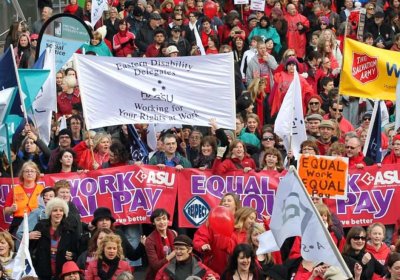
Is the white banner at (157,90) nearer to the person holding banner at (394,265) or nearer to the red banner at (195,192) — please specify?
the red banner at (195,192)

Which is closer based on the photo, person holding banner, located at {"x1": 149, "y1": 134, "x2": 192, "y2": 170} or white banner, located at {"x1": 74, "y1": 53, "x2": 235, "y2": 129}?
person holding banner, located at {"x1": 149, "y1": 134, "x2": 192, "y2": 170}

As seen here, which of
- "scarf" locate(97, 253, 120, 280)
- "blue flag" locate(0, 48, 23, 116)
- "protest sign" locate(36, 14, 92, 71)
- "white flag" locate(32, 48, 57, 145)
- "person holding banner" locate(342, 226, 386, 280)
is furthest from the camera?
"protest sign" locate(36, 14, 92, 71)

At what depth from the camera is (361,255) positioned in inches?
619

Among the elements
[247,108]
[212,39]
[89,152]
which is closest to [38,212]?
[89,152]

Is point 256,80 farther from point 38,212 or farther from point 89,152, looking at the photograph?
point 38,212

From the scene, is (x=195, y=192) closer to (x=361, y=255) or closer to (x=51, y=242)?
(x=51, y=242)

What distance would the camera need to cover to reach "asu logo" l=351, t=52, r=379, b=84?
20094 mm

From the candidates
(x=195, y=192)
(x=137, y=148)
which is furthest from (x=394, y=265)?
(x=137, y=148)

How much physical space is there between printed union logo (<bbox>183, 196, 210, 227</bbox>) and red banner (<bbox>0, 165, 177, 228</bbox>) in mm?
167

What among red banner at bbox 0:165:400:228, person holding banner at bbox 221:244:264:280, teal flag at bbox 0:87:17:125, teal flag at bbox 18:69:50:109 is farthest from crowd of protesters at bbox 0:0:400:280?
teal flag at bbox 0:87:17:125

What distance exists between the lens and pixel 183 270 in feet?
51.7

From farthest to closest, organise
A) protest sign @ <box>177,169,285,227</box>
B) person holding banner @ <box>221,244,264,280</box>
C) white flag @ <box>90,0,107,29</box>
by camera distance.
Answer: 1. white flag @ <box>90,0,107,29</box>
2. protest sign @ <box>177,169,285,227</box>
3. person holding banner @ <box>221,244,264,280</box>

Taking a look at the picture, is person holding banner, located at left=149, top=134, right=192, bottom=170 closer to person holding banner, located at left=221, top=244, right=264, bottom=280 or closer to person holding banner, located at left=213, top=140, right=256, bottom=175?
person holding banner, located at left=213, top=140, right=256, bottom=175

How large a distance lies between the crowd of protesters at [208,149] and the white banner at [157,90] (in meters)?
0.23
